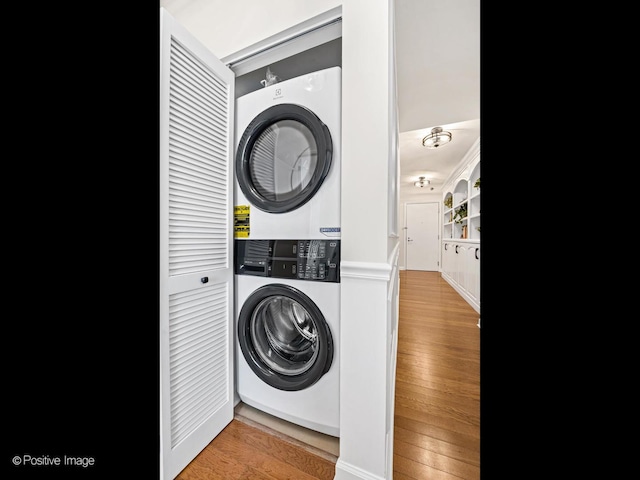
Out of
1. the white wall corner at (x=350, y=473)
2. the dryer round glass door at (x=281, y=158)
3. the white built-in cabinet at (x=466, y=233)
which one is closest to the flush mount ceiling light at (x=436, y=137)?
the white built-in cabinet at (x=466, y=233)

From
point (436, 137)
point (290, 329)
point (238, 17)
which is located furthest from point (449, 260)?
point (238, 17)

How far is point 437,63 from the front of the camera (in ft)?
5.74

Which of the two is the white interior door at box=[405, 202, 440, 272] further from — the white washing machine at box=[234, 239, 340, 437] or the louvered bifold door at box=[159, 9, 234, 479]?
the louvered bifold door at box=[159, 9, 234, 479]

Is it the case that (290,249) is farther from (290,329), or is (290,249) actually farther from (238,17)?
(238,17)

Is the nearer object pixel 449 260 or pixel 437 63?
pixel 437 63

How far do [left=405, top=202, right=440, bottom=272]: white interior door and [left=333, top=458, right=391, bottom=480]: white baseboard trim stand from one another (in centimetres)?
620

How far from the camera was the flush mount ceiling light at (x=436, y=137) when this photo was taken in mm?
3074

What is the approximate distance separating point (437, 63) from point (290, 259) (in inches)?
58.6

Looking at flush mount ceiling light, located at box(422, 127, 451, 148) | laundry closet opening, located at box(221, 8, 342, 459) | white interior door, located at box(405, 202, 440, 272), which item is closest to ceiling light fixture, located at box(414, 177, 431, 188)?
white interior door, located at box(405, 202, 440, 272)

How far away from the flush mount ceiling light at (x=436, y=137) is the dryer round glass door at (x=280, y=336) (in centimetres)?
261

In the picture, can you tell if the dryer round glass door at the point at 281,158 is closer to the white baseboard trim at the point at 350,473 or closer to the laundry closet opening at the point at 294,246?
the laundry closet opening at the point at 294,246
